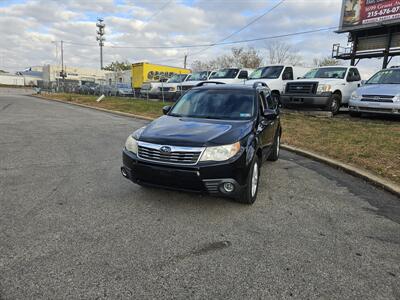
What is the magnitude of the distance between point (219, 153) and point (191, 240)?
3.46 ft

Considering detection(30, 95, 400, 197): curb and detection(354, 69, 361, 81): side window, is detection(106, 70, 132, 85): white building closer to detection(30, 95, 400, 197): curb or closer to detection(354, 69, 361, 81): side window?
detection(354, 69, 361, 81): side window

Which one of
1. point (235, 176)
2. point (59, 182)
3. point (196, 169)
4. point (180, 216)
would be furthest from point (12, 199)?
point (235, 176)

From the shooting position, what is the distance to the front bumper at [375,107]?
10188 millimetres

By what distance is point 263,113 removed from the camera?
16.1ft

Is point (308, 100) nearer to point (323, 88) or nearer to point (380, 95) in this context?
point (323, 88)

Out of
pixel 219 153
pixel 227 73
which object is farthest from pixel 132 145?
pixel 227 73

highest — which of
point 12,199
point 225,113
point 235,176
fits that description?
point 225,113

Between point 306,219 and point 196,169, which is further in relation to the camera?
point 306,219

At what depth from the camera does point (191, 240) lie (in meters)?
3.18

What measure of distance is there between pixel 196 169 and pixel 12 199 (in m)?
2.58

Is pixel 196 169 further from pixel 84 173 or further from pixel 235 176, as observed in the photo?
pixel 84 173

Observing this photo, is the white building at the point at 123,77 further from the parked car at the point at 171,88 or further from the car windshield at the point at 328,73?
the car windshield at the point at 328,73

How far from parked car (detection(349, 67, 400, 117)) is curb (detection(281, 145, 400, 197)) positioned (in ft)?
16.9

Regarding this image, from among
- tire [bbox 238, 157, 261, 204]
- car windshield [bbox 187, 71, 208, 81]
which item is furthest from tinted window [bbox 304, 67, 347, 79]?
tire [bbox 238, 157, 261, 204]
